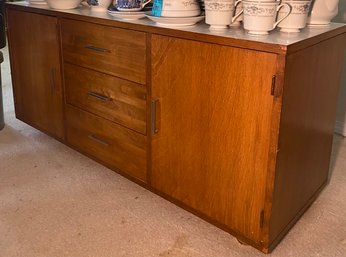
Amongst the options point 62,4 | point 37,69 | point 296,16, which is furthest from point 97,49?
point 296,16

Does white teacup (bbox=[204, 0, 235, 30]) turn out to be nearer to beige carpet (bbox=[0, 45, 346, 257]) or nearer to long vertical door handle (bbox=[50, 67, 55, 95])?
beige carpet (bbox=[0, 45, 346, 257])

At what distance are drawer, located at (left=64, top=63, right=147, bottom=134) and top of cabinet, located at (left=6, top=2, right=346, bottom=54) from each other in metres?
0.22

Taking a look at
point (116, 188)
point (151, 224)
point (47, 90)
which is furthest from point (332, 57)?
point (47, 90)

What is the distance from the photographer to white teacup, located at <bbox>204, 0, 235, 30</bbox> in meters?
1.34

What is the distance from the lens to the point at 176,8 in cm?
143

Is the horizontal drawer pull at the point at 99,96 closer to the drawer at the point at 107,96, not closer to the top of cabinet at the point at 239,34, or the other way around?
the drawer at the point at 107,96

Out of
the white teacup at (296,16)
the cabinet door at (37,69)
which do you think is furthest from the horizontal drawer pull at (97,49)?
the white teacup at (296,16)

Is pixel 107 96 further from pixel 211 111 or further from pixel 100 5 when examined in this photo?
pixel 211 111

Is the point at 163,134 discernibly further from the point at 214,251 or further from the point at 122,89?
the point at 214,251

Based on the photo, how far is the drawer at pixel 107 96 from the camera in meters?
1.61

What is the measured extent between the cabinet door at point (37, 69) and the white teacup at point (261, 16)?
940 mm

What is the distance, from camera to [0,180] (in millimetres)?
1848

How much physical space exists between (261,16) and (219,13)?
154 millimetres

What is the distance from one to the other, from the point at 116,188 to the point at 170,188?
0.31m
